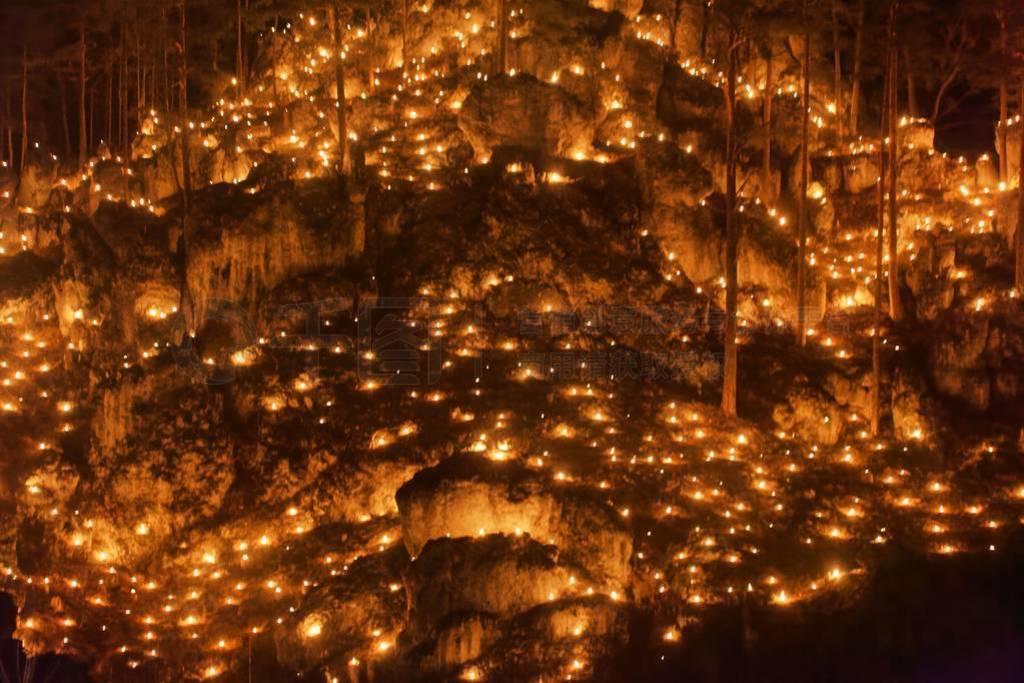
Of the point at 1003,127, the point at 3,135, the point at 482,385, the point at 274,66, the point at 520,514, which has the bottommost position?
the point at 520,514

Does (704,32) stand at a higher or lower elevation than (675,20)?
lower

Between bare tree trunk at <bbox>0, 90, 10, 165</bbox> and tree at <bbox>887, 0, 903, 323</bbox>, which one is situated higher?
bare tree trunk at <bbox>0, 90, 10, 165</bbox>

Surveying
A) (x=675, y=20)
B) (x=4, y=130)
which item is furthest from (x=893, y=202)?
(x=4, y=130)

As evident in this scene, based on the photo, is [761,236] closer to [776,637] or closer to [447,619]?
[776,637]

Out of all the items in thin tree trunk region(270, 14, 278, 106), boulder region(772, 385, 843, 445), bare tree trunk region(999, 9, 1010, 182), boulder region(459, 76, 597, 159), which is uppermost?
thin tree trunk region(270, 14, 278, 106)

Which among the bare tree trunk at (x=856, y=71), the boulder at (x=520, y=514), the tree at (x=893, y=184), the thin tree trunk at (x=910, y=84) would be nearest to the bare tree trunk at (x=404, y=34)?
the bare tree trunk at (x=856, y=71)

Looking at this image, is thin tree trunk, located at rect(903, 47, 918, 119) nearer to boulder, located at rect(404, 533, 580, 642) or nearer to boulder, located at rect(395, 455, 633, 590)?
boulder, located at rect(395, 455, 633, 590)

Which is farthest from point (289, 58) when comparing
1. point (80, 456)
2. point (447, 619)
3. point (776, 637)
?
point (776, 637)

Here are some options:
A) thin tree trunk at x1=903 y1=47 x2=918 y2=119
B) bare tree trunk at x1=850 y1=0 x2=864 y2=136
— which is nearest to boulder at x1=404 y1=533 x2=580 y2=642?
bare tree trunk at x1=850 y1=0 x2=864 y2=136

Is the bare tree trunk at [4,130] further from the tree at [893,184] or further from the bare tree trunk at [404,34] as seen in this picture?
the tree at [893,184]

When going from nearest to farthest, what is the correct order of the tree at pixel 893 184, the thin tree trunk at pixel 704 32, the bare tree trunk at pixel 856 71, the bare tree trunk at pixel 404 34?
the tree at pixel 893 184
the bare tree trunk at pixel 856 71
the bare tree trunk at pixel 404 34
the thin tree trunk at pixel 704 32

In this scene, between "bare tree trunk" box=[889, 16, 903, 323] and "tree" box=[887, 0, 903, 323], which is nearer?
"tree" box=[887, 0, 903, 323]

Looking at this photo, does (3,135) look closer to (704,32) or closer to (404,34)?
(404,34)
